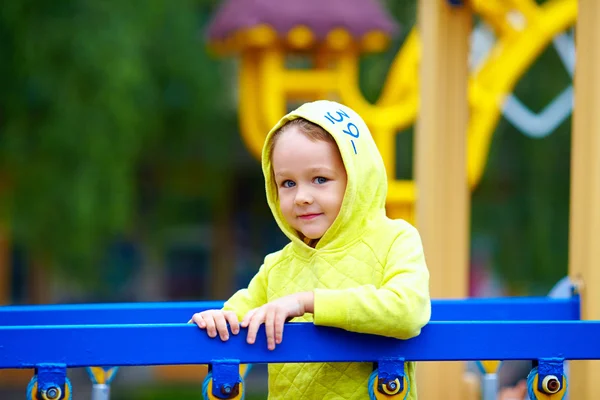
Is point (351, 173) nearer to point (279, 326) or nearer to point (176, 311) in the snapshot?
point (279, 326)

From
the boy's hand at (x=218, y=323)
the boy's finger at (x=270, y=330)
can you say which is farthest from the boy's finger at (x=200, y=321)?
the boy's finger at (x=270, y=330)

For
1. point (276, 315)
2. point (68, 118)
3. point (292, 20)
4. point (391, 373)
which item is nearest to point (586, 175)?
point (391, 373)

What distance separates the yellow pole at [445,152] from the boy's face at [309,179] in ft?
3.16

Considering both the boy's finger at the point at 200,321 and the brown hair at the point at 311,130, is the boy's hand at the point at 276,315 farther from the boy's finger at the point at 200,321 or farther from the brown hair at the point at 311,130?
the brown hair at the point at 311,130

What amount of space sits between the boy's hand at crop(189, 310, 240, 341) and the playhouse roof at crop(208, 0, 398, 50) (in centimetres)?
302

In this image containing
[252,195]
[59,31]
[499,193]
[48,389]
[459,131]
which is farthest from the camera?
[252,195]

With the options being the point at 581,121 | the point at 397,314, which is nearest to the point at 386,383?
the point at 397,314

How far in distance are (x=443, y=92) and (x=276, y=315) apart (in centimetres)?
127

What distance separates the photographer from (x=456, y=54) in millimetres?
2596

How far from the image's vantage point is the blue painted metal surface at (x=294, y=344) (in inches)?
57.2

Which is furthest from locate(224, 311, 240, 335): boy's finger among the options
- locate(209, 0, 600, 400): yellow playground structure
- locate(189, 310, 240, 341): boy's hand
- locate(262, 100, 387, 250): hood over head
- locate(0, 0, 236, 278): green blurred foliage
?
locate(0, 0, 236, 278): green blurred foliage

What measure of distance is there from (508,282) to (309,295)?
16.8 ft

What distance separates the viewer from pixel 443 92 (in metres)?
2.58

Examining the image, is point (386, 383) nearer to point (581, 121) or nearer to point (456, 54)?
point (581, 121)
